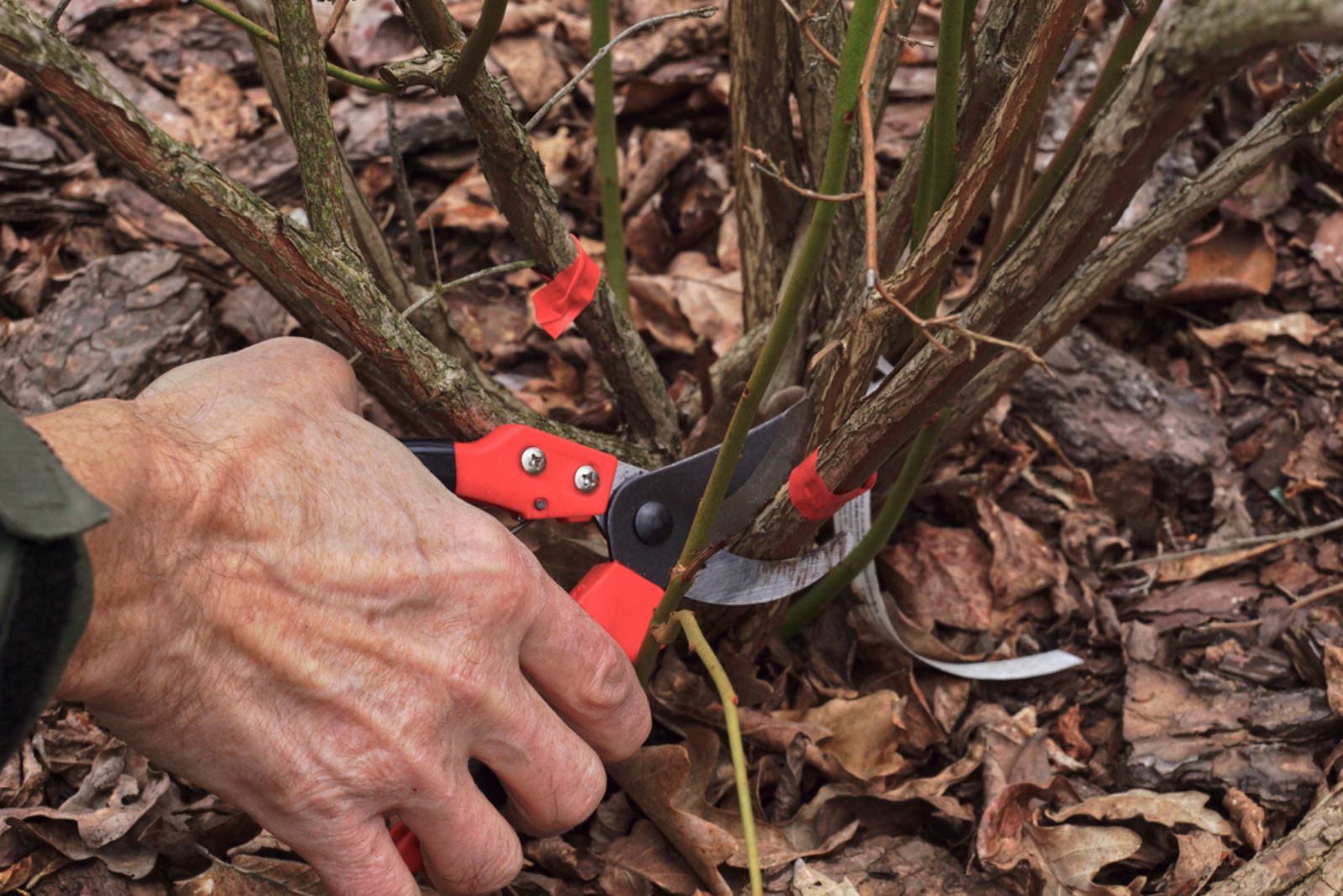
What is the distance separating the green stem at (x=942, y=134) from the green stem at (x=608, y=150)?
0.61 meters

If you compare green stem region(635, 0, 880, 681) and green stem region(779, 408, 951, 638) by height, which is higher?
green stem region(635, 0, 880, 681)

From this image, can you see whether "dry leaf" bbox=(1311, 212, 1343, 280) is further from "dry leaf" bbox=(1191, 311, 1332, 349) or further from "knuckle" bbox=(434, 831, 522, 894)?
"knuckle" bbox=(434, 831, 522, 894)

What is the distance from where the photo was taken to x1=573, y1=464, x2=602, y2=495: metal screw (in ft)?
5.49

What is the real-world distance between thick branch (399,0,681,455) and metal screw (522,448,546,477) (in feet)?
0.87

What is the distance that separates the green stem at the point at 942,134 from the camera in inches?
49.2

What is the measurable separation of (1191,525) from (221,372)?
193cm

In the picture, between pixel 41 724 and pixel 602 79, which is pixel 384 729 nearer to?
pixel 41 724

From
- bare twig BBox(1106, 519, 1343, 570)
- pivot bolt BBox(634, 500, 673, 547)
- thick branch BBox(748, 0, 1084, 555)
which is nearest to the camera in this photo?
thick branch BBox(748, 0, 1084, 555)

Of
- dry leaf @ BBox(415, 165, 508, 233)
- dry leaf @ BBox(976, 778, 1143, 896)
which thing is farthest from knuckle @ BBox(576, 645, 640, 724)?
dry leaf @ BBox(415, 165, 508, 233)

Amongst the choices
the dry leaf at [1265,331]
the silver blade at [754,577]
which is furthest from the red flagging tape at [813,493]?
the dry leaf at [1265,331]

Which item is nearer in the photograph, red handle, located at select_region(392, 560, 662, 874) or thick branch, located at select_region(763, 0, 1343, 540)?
thick branch, located at select_region(763, 0, 1343, 540)

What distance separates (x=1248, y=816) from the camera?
168 centimetres

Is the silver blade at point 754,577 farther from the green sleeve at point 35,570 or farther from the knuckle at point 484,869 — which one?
the green sleeve at point 35,570

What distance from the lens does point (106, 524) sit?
3.79ft
